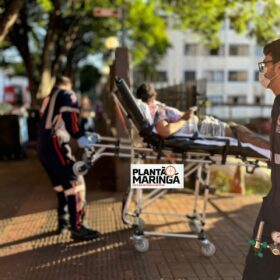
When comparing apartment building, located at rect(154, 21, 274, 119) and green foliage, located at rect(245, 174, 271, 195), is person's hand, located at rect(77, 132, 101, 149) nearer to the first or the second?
green foliage, located at rect(245, 174, 271, 195)

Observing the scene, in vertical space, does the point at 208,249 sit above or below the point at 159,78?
below

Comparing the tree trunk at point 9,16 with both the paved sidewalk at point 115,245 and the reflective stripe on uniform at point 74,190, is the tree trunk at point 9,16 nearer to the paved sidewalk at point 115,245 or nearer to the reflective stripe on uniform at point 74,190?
the paved sidewalk at point 115,245

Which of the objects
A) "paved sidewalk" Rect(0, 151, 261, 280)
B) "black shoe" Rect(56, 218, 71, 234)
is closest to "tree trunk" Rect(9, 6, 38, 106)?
"paved sidewalk" Rect(0, 151, 261, 280)

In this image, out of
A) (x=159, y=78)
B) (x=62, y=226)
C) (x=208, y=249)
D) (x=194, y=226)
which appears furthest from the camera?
(x=159, y=78)

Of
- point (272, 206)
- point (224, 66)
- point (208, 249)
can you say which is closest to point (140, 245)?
point (208, 249)

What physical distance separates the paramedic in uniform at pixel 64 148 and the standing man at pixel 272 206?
2952 millimetres

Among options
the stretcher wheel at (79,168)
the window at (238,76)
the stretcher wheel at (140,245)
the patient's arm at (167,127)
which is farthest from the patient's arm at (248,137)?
the window at (238,76)

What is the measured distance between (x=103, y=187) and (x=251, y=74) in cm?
6197

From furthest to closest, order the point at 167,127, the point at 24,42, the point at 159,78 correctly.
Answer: the point at 159,78 → the point at 24,42 → the point at 167,127

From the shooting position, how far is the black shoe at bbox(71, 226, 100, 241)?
18.7 feet

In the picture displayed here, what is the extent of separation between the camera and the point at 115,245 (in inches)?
221

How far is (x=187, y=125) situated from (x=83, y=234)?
1.85 m

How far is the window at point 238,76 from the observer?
222 ft

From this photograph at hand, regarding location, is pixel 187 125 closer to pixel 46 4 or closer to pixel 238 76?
pixel 46 4
